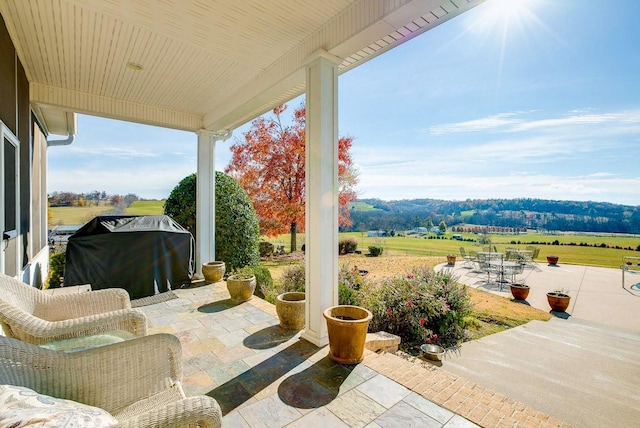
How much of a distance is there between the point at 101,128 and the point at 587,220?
16.4m

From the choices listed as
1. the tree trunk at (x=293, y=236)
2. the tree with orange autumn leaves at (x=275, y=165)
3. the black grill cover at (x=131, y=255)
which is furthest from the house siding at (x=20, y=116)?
the tree trunk at (x=293, y=236)

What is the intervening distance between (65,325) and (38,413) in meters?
1.45

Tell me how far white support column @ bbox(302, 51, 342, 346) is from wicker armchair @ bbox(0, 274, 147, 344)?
5.08 ft

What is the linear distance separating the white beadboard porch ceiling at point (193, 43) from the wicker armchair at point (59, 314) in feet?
8.25

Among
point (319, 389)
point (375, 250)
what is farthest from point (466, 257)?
point (319, 389)

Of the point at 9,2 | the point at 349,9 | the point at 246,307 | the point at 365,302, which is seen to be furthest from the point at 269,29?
the point at 365,302

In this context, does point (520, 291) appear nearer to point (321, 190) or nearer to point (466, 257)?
point (466, 257)

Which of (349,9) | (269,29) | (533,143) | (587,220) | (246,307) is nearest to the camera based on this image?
(349,9)

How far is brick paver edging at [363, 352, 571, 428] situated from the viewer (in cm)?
188

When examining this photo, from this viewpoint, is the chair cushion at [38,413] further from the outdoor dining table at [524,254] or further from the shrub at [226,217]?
the outdoor dining table at [524,254]

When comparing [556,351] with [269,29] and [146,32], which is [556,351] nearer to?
[269,29]

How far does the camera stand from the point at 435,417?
6.25 feet

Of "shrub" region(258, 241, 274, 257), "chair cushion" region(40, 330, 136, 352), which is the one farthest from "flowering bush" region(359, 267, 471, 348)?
"shrub" region(258, 241, 274, 257)

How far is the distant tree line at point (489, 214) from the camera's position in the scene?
10.8m
